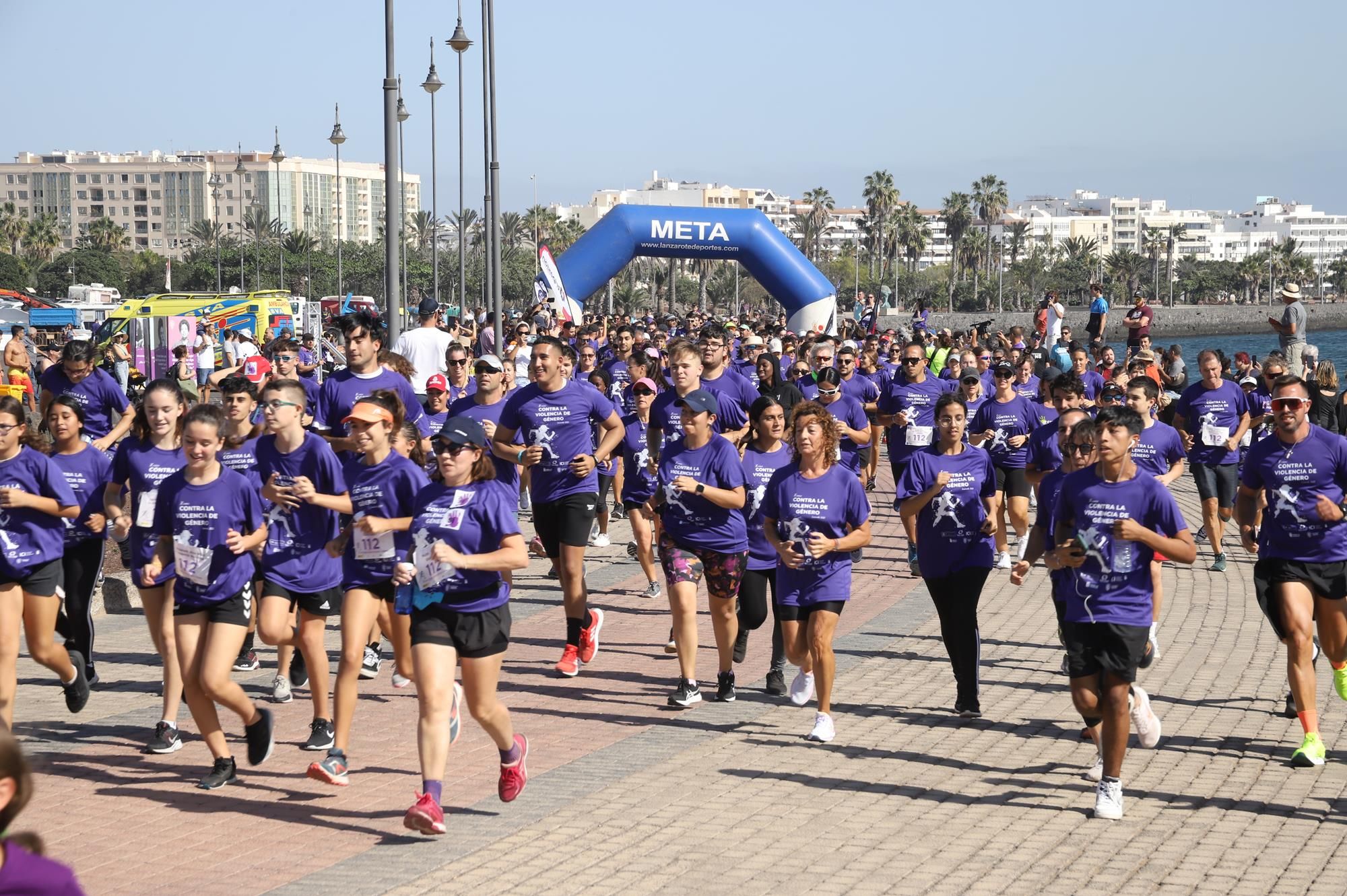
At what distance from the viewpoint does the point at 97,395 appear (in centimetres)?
1084

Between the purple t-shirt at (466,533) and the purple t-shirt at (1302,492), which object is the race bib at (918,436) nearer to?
the purple t-shirt at (1302,492)

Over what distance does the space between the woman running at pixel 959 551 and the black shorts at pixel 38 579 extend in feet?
14.9

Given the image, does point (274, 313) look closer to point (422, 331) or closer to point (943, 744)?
point (422, 331)

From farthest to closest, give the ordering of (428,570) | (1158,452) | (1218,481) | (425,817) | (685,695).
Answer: (1218,481)
(1158,452)
(685,695)
(428,570)
(425,817)

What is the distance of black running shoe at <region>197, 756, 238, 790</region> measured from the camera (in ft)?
24.1

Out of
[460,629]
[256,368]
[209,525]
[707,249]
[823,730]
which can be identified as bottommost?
[823,730]

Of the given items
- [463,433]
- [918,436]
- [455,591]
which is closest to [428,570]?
[455,591]

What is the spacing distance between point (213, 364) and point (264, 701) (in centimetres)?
2178

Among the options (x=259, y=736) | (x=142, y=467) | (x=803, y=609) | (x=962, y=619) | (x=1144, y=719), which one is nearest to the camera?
(x=259, y=736)

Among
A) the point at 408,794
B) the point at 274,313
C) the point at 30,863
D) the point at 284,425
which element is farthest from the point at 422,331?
the point at 274,313

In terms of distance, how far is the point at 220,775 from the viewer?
7.36 metres

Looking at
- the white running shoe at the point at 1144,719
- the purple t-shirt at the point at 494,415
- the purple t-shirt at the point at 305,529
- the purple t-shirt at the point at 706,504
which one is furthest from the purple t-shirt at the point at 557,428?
the white running shoe at the point at 1144,719

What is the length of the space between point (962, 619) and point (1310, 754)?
1.87 m

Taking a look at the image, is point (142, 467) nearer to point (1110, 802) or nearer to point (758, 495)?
point (758, 495)
